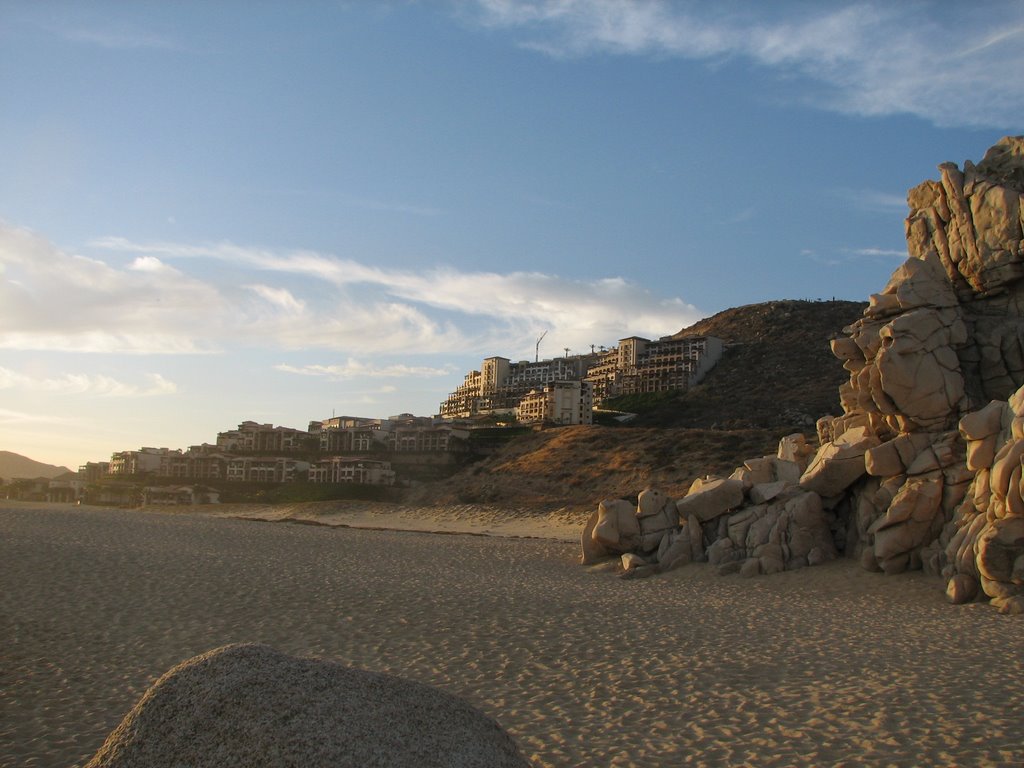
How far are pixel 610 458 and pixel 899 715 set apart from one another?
49669mm

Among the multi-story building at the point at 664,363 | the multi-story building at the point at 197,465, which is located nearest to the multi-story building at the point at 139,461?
the multi-story building at the point at 197,465

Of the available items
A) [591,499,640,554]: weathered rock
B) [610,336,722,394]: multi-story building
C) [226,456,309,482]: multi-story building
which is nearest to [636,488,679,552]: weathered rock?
[591,499,640,554]: weathered rock

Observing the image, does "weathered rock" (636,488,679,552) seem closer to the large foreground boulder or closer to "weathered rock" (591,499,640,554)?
"weathered rock" (591,499,640,554)

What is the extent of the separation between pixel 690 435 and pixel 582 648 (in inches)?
1907

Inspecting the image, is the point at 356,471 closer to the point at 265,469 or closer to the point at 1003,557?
the point at 265,469

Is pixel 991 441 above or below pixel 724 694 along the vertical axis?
above

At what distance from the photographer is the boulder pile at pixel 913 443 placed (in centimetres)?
2050

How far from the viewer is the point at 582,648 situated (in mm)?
14023

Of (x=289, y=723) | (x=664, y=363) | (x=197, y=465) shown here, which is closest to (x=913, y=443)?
(x=289, y=723)

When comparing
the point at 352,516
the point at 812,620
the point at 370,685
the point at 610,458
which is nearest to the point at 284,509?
the point at 352,516

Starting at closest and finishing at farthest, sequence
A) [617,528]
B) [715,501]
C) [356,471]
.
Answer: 1. [715,501]
2. [617,528]
3. [356,471]

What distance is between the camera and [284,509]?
63.1m

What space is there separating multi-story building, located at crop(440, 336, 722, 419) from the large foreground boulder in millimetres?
85299

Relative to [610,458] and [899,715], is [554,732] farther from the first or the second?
[610,458]
